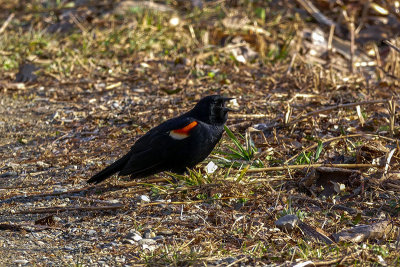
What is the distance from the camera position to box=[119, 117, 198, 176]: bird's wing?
4.12 m

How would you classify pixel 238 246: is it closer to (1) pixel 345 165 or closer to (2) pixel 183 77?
(1) pixel 345 165

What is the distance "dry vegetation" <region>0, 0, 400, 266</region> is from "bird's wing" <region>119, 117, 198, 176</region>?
5.4 inches

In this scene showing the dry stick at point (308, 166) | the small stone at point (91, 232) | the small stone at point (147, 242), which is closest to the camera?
the small stone at point (147, 242)

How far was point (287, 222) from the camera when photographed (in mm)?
3336

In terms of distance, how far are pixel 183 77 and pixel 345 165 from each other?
3.04m

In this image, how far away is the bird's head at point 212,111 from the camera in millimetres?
4254

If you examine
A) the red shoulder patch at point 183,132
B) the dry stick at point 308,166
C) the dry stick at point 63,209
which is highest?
the red shoulder patch at point 183,132

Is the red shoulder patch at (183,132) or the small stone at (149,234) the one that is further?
the red shoulder patch at (183,132)

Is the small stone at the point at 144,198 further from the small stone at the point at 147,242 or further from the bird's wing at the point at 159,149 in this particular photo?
the small stone at the point at 147,242

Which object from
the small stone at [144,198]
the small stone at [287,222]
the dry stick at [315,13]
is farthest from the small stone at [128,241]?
the dry stick at [315,13]

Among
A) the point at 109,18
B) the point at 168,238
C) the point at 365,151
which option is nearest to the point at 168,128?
the point at 168,238

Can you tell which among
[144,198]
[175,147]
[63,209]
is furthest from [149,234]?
[175,147]

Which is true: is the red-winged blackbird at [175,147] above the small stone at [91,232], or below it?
above

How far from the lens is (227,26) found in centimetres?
779
